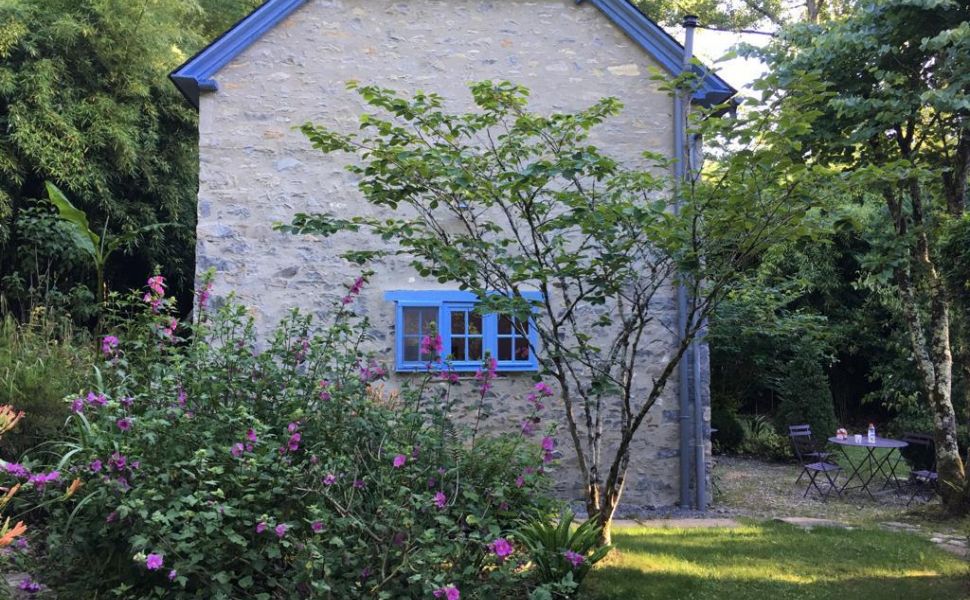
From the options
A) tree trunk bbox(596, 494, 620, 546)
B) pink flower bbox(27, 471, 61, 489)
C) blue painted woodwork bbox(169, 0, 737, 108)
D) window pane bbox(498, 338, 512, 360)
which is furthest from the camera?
window pane bbox(498, 338, 512, 360)

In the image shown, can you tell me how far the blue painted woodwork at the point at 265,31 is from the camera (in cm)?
737

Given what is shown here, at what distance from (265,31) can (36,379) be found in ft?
13.8

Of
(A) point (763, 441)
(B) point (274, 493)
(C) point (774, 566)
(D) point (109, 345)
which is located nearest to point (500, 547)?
(B) point (274, 493)

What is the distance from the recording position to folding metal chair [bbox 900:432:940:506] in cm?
890

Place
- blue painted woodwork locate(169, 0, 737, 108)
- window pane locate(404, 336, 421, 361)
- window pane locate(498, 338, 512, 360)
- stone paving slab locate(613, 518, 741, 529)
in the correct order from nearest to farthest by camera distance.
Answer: stone paving slab locate(613, 518, 741, 529) → blue painted woodwork locate(169, 0, 737, 108) → window pane locate(404, 336, 421, 361) → window pane locate(498, 338, 512, 360)

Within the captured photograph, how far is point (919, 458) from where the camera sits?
9.32 metres

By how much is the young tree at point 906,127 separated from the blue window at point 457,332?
3.51m

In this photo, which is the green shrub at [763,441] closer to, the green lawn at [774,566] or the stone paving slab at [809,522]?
the stone paving slab at [809,522]

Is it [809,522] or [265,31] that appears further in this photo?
[265,31]

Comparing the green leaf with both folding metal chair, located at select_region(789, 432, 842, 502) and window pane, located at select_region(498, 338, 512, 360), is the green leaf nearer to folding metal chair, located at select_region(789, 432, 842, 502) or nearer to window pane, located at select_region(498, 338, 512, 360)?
window pane, located at select_region(498, 338, 512, 360)

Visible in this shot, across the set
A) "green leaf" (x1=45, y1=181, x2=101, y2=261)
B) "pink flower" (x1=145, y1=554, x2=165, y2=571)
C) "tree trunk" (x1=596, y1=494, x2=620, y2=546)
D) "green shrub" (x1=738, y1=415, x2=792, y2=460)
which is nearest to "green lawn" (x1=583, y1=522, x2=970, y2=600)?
"tree trunk" (x1=596, y1=494, x2=620, y2=546)

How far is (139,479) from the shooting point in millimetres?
3730

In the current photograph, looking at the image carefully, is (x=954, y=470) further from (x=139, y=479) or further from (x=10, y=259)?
(x=10, y=259)

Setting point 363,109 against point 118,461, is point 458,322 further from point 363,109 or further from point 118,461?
point 118,461
